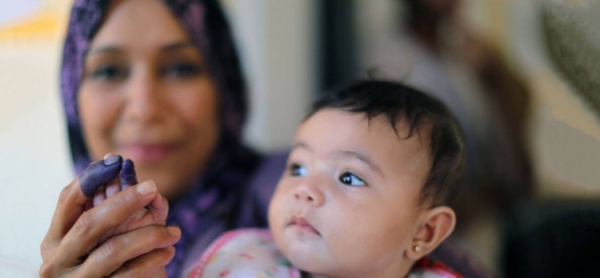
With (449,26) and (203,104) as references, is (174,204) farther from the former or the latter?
(449,26)

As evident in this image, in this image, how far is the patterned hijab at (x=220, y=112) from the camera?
73cm

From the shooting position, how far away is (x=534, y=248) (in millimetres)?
1070

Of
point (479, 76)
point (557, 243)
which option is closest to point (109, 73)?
point (557, 243)

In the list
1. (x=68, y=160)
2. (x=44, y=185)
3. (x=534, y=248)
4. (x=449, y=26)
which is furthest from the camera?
(x=449, y=26)

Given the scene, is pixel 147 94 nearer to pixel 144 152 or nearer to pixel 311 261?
pixel 144 152

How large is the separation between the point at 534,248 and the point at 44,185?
95 cm

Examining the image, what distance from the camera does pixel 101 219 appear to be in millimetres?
479

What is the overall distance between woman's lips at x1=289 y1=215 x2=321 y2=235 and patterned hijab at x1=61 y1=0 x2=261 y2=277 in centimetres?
22

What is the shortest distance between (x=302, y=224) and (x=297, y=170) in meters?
0.10

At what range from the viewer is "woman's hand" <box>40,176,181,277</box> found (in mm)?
479

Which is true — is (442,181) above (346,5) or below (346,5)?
below

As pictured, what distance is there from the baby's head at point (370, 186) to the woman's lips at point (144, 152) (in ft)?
0.90

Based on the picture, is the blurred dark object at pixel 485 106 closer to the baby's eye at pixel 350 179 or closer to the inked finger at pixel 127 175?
the baby's eye at pixel 350 179

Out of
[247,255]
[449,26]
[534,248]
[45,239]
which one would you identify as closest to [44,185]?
[45,239]
